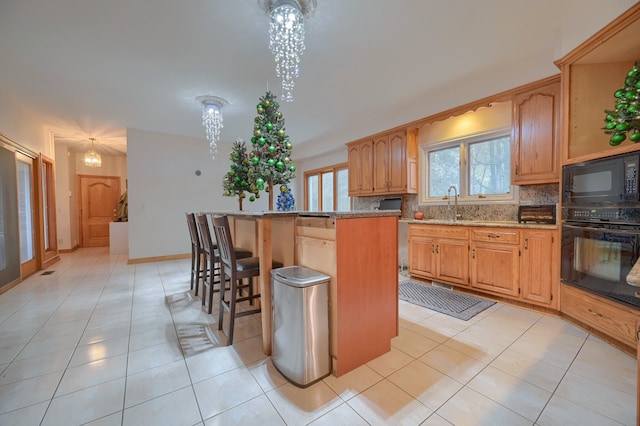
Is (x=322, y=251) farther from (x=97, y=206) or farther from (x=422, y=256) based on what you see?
(x=97, y=206)

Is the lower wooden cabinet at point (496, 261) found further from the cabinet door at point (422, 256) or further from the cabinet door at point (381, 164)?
the cabinet door at point (381, 164)

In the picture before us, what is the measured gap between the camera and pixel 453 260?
3242 mm

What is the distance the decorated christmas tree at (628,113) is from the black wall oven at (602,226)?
0.70ft

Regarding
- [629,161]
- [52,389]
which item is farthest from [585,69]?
[52,389]

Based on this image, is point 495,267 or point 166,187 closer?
point 495,267

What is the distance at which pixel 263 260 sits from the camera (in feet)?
6.17

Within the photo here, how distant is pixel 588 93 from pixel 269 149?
3077 mm

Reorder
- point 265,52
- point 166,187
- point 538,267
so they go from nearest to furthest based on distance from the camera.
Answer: point 538,267 < point 265,52 < point 166,187

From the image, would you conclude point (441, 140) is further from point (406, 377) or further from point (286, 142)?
point (406, 377)

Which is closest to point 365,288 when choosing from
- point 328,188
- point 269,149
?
point 269,149

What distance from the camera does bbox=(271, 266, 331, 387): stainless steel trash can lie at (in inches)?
61.7

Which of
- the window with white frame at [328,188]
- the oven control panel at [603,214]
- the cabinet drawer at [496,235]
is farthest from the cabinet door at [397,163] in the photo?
the oven control panel at [603,214]

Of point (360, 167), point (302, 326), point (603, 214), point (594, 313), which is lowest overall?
point (594, 313)

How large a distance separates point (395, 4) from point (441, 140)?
2409mm
